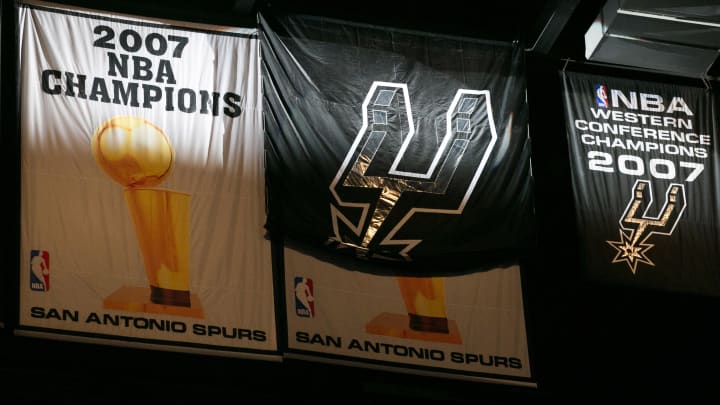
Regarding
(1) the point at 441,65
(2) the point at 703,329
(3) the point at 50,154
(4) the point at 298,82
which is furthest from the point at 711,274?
(3) the point at 50,154

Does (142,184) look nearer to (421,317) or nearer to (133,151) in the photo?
(133,151)

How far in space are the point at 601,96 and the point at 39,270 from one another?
5411mm

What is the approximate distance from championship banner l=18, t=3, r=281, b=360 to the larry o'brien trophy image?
0.01 metres

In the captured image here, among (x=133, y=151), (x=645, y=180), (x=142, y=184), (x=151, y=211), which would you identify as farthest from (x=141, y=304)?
(x=645, y=180)

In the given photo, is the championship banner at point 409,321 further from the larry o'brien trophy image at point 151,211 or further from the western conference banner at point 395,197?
the larry o'brien trophy image at point 151,211

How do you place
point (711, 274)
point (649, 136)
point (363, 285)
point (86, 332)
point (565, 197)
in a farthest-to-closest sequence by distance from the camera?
1. point (565, 197)
2. point (649, 136)
3. point (711, 274)
4. point (363, 285)
5. point (86, 332)

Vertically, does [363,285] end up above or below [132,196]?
below

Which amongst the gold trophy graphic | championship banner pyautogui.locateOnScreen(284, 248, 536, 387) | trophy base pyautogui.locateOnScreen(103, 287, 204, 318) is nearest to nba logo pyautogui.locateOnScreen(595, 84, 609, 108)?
championship banner pyautogui.locateOnScreen(284, 248, 536, 387)

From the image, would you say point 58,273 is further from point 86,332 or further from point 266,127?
point 266,127

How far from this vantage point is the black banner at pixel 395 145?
364 inches

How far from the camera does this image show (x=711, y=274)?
9.83m

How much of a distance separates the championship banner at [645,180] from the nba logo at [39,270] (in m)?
4.49

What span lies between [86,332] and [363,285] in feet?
7.46

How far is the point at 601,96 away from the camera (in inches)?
415
